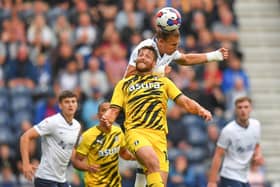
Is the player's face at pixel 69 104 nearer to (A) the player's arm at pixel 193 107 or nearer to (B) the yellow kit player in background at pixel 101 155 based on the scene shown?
(B) the yellow kit player in background at pixel 101 155

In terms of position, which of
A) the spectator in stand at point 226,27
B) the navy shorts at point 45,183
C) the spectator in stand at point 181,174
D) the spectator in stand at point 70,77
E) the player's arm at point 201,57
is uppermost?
the player's arm at point 201,57

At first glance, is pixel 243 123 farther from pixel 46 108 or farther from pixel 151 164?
pixel 46 108

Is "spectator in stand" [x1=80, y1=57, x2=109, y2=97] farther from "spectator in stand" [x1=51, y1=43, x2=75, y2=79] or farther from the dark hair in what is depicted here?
the dark hair

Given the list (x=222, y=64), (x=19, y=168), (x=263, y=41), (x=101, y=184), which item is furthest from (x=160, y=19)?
(x=263, y=41)

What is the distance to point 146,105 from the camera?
1309 cm

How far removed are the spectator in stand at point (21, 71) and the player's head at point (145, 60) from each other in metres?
7.50

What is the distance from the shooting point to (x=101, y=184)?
46.8ft

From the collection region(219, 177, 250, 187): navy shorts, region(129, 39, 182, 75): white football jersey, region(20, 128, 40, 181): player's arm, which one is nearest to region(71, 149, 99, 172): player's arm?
region(20, 128, 40, 181): player's arm

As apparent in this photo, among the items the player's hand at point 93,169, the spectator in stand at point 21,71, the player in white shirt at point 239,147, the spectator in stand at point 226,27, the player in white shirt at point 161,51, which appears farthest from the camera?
the spectator in stand at point 226,27

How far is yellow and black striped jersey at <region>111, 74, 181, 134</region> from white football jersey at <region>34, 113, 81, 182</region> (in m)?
1.45

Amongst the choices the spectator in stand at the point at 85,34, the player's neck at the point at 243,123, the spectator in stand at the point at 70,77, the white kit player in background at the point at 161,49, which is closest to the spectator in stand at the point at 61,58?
the spectator in stand at the point at 70,77

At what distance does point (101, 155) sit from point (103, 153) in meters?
0.04

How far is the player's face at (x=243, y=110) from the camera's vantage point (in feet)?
49.3

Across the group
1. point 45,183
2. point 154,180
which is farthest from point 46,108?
point 154,180
